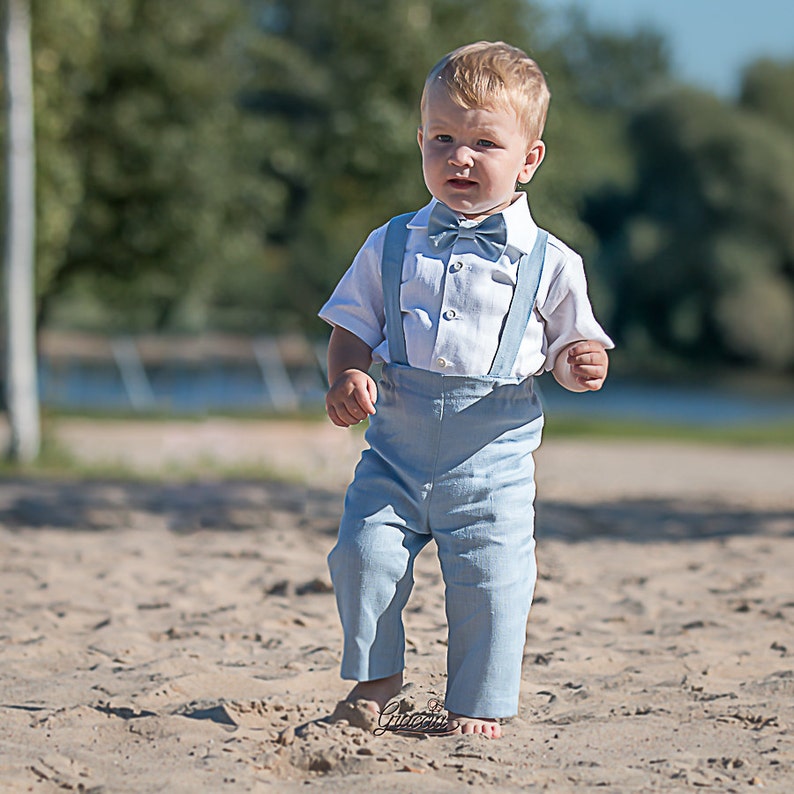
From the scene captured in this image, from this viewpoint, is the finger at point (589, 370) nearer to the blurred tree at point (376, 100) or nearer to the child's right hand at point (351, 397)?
the child's right hand at point (351, 397)

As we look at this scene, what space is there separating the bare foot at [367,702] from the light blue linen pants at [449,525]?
0.16ft

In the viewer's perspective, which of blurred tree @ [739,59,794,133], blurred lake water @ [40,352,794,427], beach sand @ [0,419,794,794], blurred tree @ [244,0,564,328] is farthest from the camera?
blurred tree @ [739,59,794,133]

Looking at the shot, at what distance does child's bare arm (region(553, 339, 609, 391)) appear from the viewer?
274 cm

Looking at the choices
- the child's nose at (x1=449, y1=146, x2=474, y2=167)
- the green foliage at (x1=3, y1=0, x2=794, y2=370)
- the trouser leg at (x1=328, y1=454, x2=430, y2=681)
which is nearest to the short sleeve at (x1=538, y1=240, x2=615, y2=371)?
the child's nose at (x1=449, y1=146, x2=474, y2=167)

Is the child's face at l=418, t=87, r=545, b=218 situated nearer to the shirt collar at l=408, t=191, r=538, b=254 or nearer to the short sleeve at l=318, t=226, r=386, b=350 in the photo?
the shirt collar at l=408, t=191, r=538, b=254

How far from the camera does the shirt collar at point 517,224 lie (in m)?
2.76

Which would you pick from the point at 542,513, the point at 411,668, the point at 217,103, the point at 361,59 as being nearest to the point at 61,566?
the point at 411,668

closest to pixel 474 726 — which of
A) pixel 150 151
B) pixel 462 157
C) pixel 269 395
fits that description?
pixel 462 157

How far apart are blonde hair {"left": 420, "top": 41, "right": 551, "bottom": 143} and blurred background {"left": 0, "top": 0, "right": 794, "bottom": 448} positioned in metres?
8.23

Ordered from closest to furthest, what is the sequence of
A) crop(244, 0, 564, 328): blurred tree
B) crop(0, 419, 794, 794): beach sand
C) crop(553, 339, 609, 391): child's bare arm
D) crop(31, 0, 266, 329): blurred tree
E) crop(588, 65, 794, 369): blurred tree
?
crop(0, 419, 794, 794): beach sand
crop(553, 339, 609, 391): child's bare arm
crop(244, 0, 564, 328): blurred tree
crop(31, 0, 266, 329): blurred tree
crop(588, 65, 794, 369): blurred tree

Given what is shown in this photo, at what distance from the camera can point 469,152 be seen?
8.87 feet

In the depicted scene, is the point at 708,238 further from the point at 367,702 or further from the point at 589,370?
the point at 367,702

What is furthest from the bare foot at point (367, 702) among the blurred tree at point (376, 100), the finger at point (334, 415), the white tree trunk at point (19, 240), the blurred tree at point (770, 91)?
the blurred tree at point (770, 91)

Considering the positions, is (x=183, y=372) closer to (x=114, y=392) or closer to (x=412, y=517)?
(x=114, y=392)
